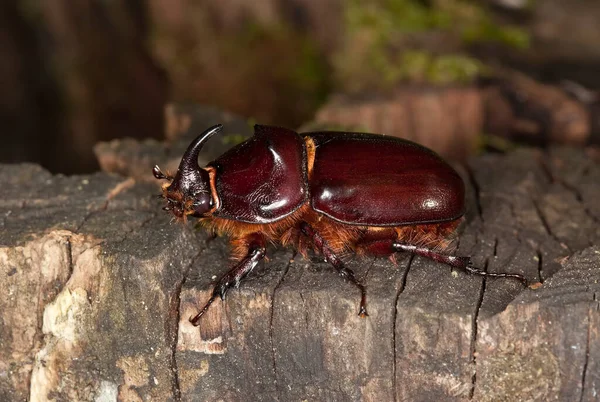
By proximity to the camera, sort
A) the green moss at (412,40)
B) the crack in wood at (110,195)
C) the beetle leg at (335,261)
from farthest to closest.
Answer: the green moss at (412,40), the crack in wood at (110,195), the beetle leg at (335,261)

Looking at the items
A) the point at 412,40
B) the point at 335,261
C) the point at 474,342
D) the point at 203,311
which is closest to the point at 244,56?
the point at 412,40

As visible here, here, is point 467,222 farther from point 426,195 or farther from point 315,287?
point 315,287

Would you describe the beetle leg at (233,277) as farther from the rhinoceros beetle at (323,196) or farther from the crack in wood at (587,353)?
the crack in wood at (587,353)

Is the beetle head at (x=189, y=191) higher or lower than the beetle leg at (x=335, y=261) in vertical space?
higher

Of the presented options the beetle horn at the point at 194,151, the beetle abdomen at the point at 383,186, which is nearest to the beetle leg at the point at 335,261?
the beetle abdomen at the point at 383,186

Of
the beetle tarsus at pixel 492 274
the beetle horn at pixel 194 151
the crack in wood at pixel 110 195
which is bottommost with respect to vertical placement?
the beetle tarsus at pixel 492 274

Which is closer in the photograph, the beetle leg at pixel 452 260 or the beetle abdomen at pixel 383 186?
the beetle leg at pixel 452 260

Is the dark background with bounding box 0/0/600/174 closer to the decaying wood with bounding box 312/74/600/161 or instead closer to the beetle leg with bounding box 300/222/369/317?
the decaying wood with bounding box 312/74/600/161
